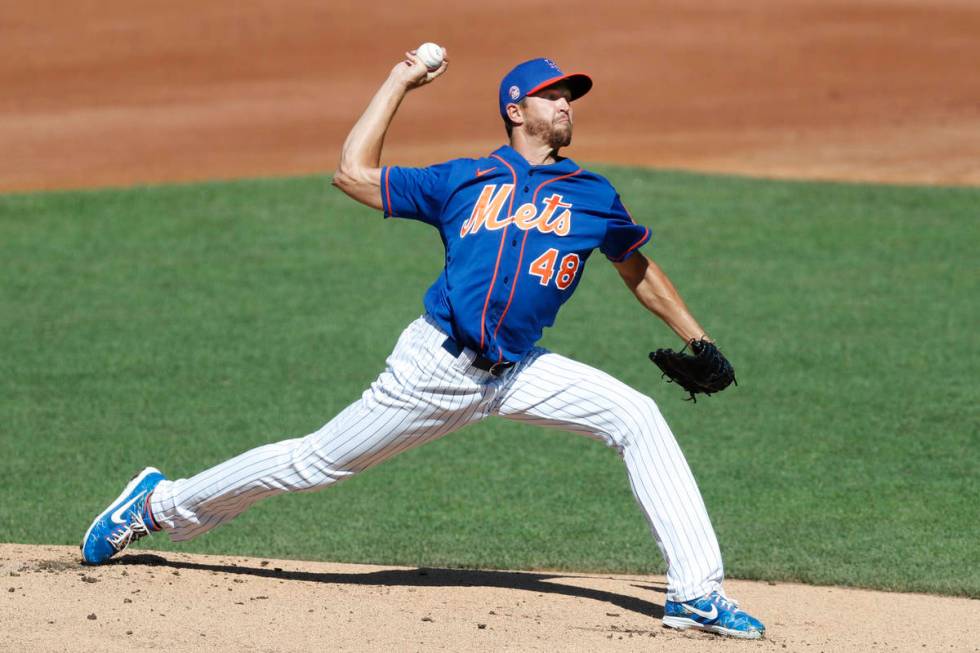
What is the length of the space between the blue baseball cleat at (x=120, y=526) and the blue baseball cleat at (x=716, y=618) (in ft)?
5.85

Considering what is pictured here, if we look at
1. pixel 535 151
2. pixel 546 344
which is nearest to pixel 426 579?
pixel 535 151

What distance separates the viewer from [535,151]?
4.64 m

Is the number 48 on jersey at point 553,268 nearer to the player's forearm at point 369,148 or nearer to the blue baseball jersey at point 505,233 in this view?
the blue baseball jersey at point 505,233

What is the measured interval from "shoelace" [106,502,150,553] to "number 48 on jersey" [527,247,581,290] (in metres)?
1.60

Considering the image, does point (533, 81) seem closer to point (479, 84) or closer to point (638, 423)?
point (638, 423)

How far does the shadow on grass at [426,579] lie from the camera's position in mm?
4977

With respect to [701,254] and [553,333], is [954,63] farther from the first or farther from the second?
[553,333]

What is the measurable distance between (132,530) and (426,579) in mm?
1040

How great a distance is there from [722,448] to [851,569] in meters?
1.70

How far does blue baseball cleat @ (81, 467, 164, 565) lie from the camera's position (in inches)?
192

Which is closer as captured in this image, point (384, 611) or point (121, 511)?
point (384, 611)

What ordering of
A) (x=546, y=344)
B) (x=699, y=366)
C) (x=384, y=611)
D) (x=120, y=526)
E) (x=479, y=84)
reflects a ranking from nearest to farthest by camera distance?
(x=384, y=611) → (x=699, y=366) → (x=120, y=526) → (x=546, y=344) → (x=479, y=84)

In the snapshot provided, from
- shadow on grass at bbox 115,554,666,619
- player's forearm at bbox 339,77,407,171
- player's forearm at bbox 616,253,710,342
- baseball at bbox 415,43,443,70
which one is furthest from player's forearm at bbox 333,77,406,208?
shadow on grass at bbox 115,554,666,619

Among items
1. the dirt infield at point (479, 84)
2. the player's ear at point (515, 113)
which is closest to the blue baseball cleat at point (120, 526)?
the player's ear at point (515, 113)
